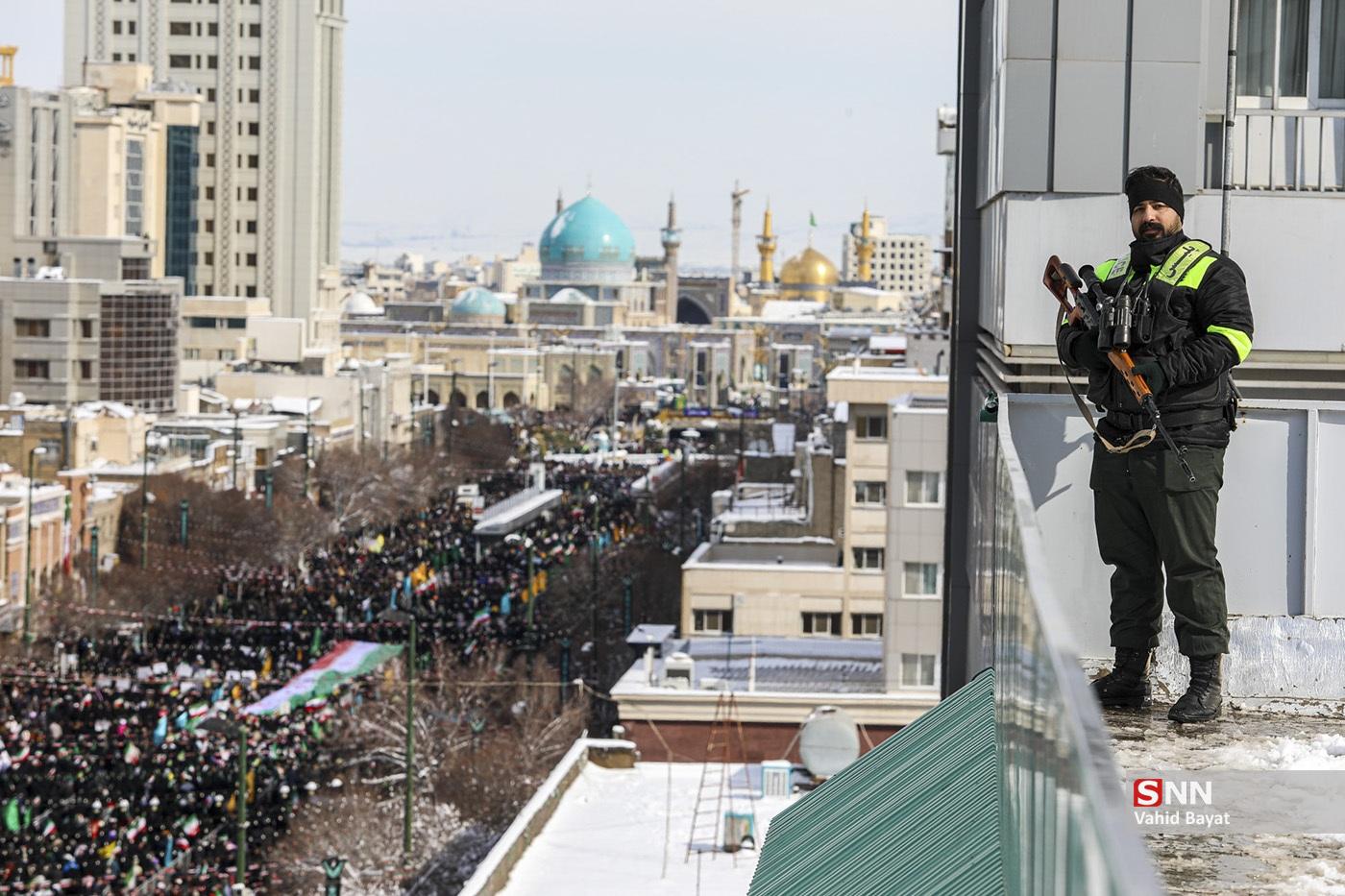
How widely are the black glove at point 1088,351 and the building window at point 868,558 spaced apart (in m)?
31.3

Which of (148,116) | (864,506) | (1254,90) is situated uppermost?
(148,116)

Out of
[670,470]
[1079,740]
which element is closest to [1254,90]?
[1079,740]

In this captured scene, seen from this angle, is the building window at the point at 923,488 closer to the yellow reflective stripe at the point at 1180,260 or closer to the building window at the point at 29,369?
the yellow reflective stripe at the point at 1180,260

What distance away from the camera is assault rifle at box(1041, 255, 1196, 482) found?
5.50 meters

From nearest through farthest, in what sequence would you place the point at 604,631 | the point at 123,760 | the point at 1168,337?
the point at 1168,337 → the point at 123,760 → the point at 604,631

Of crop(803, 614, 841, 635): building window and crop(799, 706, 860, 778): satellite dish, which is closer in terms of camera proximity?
crop(799, 706, 860, 778): satellite dish

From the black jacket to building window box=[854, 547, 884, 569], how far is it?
103 feet

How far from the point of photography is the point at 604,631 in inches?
1724

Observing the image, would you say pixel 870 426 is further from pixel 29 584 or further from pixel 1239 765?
pixel 1239 765

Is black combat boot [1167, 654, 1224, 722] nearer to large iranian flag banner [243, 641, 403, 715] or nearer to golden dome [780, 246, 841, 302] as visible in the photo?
large iranian flag banner [243, 641, 403, 715]

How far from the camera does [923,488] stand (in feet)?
103

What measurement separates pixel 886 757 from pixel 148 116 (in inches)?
3973

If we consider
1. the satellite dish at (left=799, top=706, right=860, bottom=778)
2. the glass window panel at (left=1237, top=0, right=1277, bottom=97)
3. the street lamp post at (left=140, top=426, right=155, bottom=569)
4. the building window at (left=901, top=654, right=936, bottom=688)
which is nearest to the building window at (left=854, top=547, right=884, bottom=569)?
the building window at (left=901, top=654, right=936, bottom=688)

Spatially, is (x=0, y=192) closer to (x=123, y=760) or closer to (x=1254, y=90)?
(x=123, y=760)
